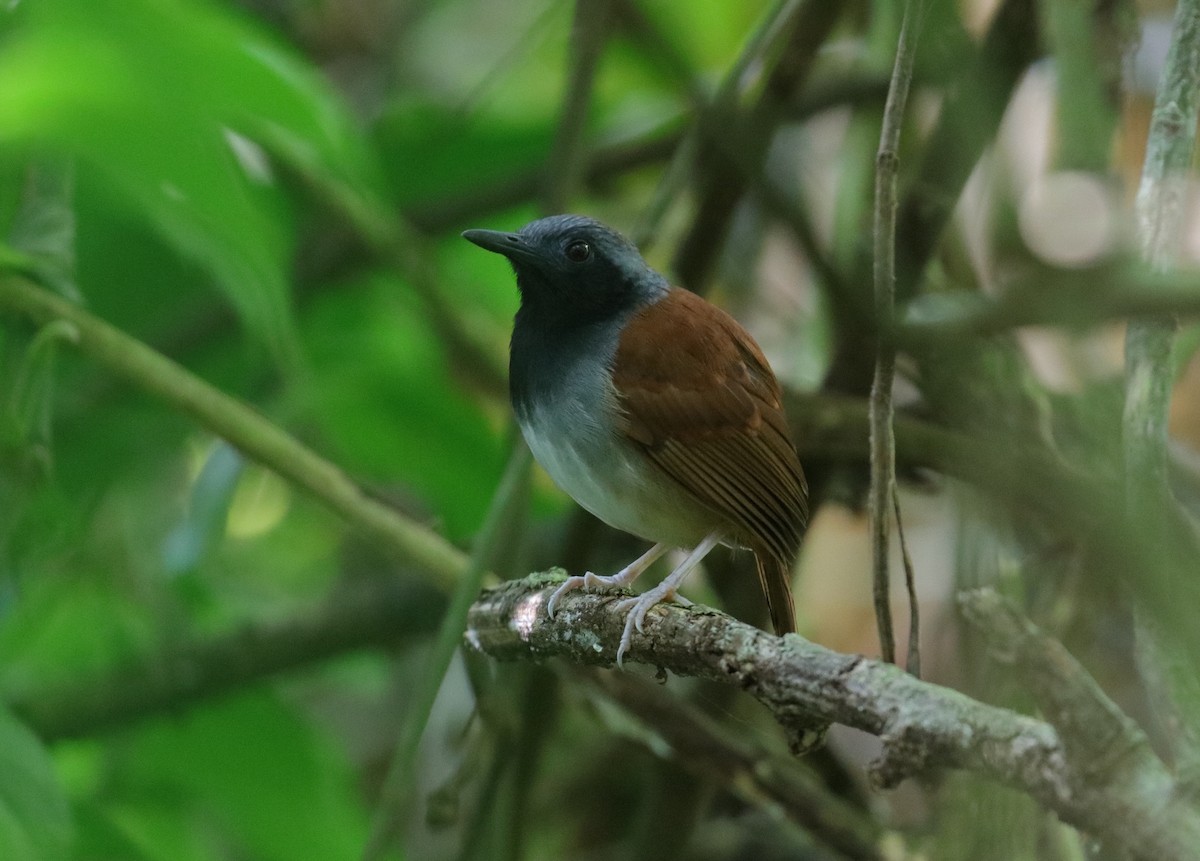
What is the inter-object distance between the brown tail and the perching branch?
0.62 metres

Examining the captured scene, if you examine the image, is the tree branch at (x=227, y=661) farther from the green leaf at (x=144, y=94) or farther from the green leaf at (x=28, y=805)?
the green leaf at (x=144, y=94)

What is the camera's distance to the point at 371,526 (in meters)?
2.56

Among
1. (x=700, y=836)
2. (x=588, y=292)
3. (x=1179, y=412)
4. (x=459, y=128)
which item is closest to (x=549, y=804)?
(x=700, y=836)

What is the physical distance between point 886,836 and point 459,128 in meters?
2.42

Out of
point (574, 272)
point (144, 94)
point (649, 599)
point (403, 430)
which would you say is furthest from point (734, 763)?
point (144, 94)

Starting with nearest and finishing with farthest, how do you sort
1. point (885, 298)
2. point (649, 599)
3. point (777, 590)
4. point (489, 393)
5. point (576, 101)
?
1. point (885, 298)
2. point (649, 599)
3. point (777, 590)
4. point (576, 101)
5. point (489, 393)

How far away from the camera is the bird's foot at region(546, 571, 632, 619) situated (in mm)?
2027

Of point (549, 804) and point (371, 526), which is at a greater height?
point (371, 526)

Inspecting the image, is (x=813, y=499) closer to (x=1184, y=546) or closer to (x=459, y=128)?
(x=1184, y=546)

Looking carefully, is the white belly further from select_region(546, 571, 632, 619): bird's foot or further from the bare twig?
the bare twig

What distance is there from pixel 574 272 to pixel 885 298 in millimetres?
1254

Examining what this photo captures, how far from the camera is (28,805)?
165cm

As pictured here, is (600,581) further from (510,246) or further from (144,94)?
(144,94)

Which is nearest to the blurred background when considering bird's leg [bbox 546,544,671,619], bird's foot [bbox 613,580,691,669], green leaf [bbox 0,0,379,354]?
green leaf [bbox 0,0,379,354]
